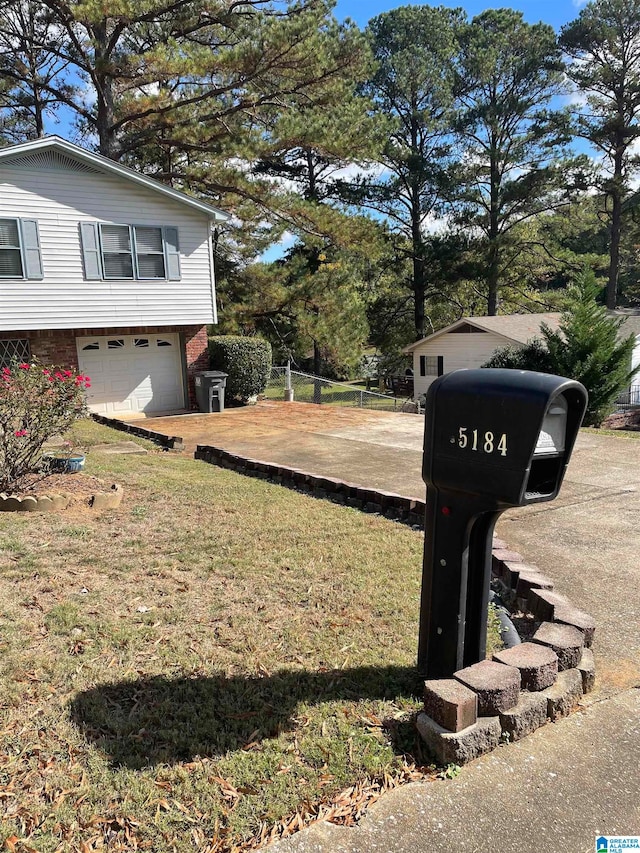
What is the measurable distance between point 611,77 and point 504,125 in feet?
15.3

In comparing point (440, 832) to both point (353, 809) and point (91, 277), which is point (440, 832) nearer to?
point (353, 809)

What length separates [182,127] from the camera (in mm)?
17000

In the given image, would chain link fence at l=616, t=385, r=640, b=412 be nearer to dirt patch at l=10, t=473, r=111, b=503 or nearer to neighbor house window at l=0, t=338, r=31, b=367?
neighbor house window at l=0, t=338, r=31, b=367

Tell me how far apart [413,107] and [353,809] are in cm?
3122

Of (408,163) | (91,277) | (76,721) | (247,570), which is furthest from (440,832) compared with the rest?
(408,163)

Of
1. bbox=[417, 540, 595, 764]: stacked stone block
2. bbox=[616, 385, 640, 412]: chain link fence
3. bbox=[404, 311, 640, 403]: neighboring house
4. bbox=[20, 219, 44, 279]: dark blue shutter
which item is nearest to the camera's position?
bbox=[417, 540, 595, 764]: stacked stone block

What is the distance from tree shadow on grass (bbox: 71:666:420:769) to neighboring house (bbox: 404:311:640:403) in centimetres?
2049

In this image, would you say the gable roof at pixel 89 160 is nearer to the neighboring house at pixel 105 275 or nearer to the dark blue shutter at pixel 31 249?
the neighboring house at pixel 105 275

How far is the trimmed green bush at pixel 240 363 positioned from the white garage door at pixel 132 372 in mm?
969

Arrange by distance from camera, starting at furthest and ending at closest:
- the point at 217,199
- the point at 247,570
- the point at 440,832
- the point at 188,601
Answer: the point at 217,199 → the point at 247,570 → the point at 188,601 → the point at 440,832

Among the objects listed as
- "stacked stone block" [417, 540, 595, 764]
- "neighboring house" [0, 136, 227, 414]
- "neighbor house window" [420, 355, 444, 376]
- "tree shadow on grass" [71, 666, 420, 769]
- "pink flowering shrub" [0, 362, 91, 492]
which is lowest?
"neighbor house window" [420, 355, 444, 376]

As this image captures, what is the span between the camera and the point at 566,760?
2.29 metres

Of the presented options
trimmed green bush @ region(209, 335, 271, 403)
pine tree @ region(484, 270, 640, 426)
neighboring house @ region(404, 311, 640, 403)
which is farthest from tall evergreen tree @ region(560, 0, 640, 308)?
trimmed green bush @ region(209, 335, 271, 403)

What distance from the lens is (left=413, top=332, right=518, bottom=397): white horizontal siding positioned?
23.9 m
